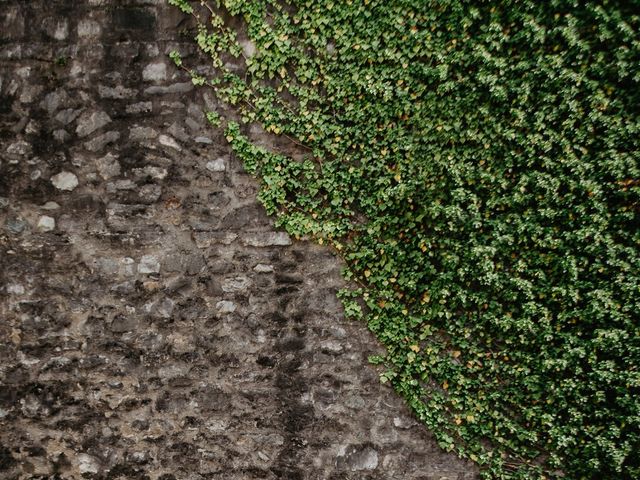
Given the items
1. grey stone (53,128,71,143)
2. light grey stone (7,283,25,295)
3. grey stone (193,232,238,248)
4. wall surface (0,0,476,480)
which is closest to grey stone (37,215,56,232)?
wall surface (0,0,476,480)

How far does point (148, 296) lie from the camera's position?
3.46 m

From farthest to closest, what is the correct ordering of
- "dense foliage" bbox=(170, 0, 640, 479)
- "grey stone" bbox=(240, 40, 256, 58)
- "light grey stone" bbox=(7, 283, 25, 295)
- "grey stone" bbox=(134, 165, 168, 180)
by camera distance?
"light grey stone" bbox=(7, 283, 25, 295) < "grey stone" bbox=(134, 165, 168, 180) < "grey stone" bbox=(240, 40, 256, 58) < "dense foliage" bbox=(170, 0, 640, 479)

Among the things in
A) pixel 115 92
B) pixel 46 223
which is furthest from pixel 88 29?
pixel 46 223

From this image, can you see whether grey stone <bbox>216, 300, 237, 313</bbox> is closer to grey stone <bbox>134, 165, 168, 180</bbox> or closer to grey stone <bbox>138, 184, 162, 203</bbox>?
grey stone <bbox>138, 184, 162, 203</bbox>

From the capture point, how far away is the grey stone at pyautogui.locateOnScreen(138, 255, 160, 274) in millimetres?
3449

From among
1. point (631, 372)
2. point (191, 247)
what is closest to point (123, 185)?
point (191, 247)

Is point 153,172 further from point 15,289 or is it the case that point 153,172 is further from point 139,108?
point 15,289

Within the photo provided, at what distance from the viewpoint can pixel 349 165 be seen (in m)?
3.26

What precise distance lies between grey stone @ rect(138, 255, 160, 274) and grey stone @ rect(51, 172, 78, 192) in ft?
2.60

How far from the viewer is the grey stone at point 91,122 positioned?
11.1 feet

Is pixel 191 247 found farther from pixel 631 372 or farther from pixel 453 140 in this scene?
pixel 631 372

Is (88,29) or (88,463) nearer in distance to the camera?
(88,29)

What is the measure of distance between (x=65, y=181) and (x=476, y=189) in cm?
312

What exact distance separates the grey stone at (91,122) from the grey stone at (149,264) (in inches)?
41.7
